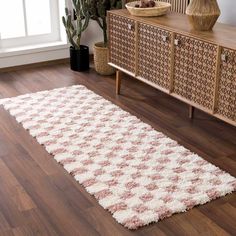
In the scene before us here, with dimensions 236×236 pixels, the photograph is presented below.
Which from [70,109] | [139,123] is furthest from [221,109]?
[70,109]

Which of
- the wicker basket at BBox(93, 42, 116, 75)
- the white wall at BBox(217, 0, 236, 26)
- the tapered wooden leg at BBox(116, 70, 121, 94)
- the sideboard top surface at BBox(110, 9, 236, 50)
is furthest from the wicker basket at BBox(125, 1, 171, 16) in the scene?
the wicker basket at BBox(93, 42, 116, 75)

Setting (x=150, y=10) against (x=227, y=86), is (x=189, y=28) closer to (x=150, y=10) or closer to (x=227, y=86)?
(x=150, y=10)

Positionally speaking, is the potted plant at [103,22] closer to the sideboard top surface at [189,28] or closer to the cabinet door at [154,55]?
the sideboard top surface at [189,28]

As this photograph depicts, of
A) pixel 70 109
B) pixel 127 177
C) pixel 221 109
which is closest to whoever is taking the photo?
pixel 127 177

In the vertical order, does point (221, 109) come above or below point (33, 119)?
above

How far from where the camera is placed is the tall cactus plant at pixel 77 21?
4.10 meters

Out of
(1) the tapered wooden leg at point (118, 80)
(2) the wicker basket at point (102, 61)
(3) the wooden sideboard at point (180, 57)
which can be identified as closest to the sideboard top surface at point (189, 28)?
(3) the wooden sideboard at point (180, 57)

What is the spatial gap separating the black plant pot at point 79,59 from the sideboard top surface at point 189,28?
0.83 m

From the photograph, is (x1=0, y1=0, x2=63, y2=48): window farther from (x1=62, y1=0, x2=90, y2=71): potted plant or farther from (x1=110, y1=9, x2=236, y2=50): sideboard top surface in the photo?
(x1=110, y1=9, x2=236, y2=50): sideboard top surface

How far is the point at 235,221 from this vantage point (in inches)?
84.3

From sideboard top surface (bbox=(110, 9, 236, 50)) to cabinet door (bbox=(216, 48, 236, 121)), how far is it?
0.06 metres

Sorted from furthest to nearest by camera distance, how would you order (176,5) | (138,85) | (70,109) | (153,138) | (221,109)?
(138,85)
(176,5)
(70,109)
(153,138)
(221,109)

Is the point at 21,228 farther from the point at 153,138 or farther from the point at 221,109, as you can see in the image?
the point at 221,109

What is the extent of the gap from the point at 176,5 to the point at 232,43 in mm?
1138
